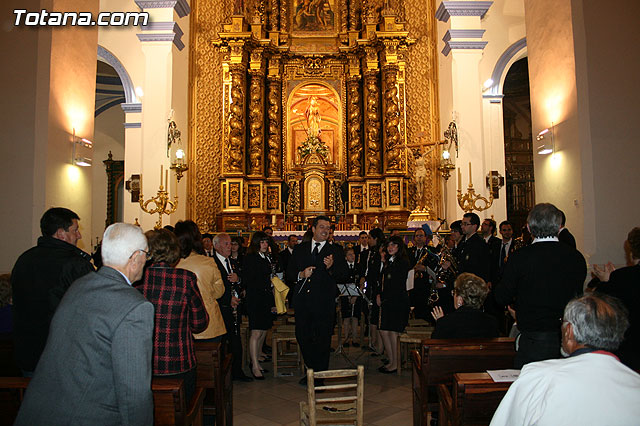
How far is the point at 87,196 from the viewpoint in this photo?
7.10 metres

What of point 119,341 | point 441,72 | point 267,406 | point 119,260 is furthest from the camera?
point 441,72

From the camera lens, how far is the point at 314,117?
15.2 m

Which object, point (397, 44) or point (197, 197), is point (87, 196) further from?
point (397, 44)

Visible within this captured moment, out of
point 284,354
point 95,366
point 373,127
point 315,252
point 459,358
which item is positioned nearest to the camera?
point 95,366

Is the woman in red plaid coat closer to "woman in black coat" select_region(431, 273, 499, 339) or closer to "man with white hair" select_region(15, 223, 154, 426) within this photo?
"man with white hair" select_region(15, 223, 154, 426)

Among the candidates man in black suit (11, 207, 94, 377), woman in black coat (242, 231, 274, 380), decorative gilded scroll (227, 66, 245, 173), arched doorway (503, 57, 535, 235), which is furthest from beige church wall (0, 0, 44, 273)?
arched doorway (503, 57, 535, 235)

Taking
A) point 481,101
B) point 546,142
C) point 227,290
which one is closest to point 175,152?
point 481,101

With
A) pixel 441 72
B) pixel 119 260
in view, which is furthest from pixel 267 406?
pixel 441 72

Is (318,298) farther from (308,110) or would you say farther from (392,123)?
(308,110)

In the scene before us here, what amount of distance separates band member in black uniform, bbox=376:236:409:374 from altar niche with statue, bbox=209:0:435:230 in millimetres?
7716

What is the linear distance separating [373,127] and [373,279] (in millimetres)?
8391

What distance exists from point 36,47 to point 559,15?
658 cm

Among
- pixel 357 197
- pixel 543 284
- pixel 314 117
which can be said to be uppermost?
pixel 314 117

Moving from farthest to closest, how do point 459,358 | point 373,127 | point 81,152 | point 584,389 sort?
point 373,127 < point 81,152 < point 459,358 < point 584,389
